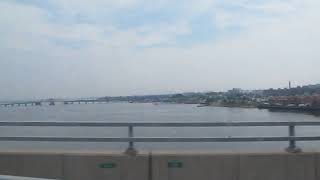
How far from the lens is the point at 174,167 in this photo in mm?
8273

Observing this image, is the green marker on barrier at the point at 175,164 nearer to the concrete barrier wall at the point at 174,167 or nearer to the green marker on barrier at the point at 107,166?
the concrete barrier wall at the point at 174,167

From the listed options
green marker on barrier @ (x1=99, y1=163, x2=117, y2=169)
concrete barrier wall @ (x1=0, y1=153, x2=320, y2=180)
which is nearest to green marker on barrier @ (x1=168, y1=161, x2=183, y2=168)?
concrete barrier wall @ (x1=0, y1=153, x2=320, y2=180)

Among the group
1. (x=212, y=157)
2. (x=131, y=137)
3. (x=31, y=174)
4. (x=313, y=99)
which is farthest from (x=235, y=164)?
(x=313, y=99)

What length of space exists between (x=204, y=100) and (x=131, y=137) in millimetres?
91903

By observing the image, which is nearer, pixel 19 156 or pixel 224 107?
pixel 19 156

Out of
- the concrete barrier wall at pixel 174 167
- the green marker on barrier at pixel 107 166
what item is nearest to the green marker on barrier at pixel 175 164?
the concrete barrier wall at pixel 174 167

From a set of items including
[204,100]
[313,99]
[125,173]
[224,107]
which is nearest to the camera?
[125,173]

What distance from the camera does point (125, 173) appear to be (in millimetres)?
8266

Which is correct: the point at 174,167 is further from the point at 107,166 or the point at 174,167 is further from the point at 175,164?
the point at 107,166

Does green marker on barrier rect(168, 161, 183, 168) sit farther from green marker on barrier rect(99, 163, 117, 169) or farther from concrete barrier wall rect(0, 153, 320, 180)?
green marker on barrier rect(99, 163, 117, 169)

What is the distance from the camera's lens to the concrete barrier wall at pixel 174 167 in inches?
325

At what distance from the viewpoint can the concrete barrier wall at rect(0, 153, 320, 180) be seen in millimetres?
8258

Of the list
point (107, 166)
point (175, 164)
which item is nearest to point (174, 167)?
point (175, 164)

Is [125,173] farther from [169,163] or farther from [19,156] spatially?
[19,156]
